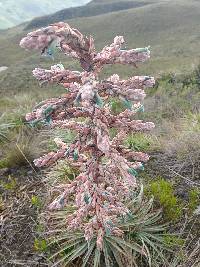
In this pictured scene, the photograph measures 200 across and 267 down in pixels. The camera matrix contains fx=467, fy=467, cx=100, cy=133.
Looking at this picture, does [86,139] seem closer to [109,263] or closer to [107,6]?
[109,263]

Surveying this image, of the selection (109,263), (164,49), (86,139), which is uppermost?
(86,139)

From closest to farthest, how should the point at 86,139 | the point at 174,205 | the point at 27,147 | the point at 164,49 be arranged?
the point at 86,139 → the point at 174,205 → the point at 27,147 → the point at 164,49

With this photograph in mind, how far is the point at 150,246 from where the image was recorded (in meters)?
4.68

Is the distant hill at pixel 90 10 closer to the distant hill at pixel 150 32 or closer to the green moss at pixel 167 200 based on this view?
the distant hill at pixel 150 32

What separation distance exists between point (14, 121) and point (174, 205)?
520 centimetres

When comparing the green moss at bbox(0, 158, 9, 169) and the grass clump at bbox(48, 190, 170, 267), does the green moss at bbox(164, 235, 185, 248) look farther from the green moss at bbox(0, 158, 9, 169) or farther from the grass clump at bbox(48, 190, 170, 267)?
the green moss at bbox(0, 158, 9, 169)

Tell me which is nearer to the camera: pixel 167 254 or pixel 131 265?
pixel 131 265

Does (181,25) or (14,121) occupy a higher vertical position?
(14,121)

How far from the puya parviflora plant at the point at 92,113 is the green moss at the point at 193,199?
107 cm

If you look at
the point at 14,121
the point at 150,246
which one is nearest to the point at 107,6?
the point at 14,121

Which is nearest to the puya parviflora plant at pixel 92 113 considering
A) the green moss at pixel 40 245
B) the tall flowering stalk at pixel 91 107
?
the tall flowering stalk at pixel 91 107

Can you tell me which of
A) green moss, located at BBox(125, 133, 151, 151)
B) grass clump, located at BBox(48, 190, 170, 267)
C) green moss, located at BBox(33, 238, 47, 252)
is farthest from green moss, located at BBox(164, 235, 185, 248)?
green moss, located at BBox(125, 133, 151, 151)

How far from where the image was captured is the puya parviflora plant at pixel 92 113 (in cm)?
294

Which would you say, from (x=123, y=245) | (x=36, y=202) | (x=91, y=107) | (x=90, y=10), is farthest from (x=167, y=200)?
(x=90, y=10)
